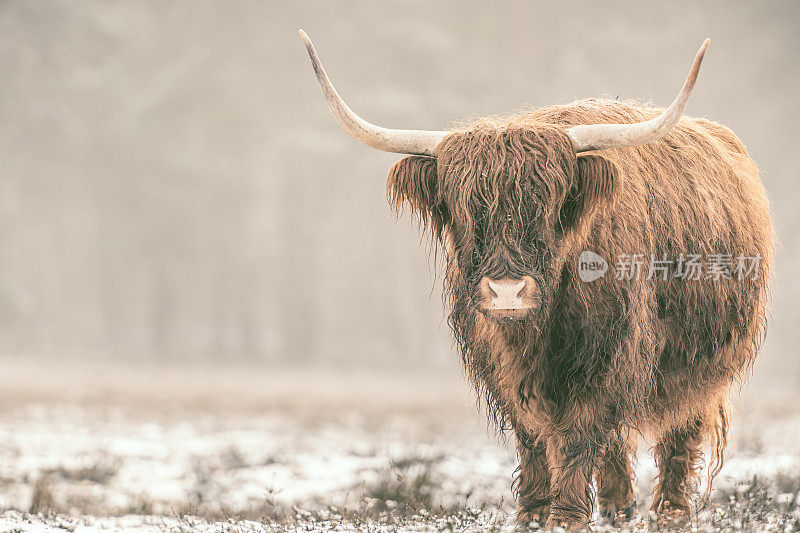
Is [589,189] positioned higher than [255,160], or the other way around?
[255,160]

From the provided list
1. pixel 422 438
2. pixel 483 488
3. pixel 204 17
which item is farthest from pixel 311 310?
pixel 204 17

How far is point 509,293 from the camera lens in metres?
3.74

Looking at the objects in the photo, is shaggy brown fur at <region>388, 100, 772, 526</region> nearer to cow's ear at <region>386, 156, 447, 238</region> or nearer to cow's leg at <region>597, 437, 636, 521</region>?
cow's ear at <region>386, 156, 447, 238</region>

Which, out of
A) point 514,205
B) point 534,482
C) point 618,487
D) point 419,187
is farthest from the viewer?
point 618,487

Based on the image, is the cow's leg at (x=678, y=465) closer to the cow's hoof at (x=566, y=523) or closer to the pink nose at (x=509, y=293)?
the cow's hoof at (x=566, y=523)

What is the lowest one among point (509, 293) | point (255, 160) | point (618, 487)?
point (618, 487)

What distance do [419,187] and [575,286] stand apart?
909 mm

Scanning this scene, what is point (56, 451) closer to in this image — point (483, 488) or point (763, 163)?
point (483, 488)

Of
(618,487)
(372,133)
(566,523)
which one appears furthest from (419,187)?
(618,487)

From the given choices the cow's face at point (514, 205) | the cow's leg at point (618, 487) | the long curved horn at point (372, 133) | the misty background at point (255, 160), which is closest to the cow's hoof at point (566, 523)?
the cow's face at point (514, 205)

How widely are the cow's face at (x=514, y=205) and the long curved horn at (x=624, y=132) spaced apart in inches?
2.7

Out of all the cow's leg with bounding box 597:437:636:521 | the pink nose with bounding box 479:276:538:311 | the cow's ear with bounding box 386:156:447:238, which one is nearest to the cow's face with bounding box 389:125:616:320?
the pink nose with bounding box 479:276:538:311

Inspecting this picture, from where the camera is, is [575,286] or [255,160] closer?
[575,286]

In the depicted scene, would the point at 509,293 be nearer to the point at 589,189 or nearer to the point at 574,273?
the point at 574,273
